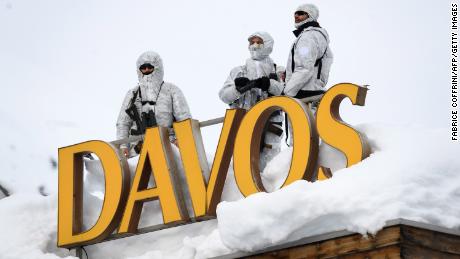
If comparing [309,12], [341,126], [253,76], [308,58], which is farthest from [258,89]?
[341,126]

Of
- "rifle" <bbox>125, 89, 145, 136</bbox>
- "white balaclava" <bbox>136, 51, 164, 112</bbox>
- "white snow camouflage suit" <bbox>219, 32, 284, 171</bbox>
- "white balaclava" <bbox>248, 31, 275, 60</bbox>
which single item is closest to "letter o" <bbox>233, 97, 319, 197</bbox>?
"white snow camouflage suit" <bbox>219, 32, 284, 171</bbox>

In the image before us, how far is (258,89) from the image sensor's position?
17.1 m

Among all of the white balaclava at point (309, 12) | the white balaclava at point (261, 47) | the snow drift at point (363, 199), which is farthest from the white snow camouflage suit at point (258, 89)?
the snow drift at point (363, 199)

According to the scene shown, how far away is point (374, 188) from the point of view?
13.4 metres

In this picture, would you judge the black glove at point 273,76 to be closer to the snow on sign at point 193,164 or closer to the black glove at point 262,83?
the black glove at point 262,83

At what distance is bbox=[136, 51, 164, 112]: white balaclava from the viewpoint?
59.6 ft

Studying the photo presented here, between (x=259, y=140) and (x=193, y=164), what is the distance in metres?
1.01

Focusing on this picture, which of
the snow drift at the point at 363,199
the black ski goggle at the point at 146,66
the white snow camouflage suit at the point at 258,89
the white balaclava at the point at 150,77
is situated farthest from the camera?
the black ski goggle at the point at 146,66

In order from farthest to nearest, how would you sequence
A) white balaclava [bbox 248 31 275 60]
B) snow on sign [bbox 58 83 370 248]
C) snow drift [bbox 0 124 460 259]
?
white balaclava [bbox 248 31 275 60], snow on sign [bbox 58 83 370 248], snow drift [bbox 0 124 460 259]

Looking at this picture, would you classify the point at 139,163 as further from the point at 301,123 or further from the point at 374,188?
the point at 374,188

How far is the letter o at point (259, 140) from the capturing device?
48.3 feet

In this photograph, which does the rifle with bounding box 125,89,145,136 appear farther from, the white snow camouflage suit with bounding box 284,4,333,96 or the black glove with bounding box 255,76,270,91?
the white snow camouflage suit with bounding box 284,4,333,96

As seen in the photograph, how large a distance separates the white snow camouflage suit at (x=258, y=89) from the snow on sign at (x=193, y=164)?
1.06 m

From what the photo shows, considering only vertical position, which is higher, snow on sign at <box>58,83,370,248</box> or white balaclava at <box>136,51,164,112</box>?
white balaclava at <box>136,51,164,112</box>
